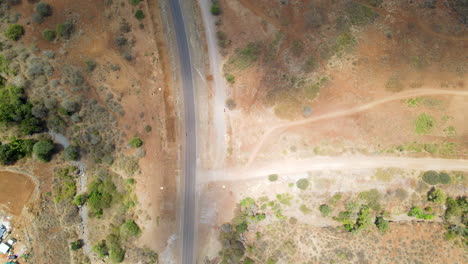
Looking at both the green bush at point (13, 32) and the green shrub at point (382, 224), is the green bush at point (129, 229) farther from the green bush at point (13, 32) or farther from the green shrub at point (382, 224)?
the green shrub at point (382, 224)

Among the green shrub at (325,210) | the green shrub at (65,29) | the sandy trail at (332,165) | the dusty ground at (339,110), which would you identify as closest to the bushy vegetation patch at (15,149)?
the green shrub at (65,29)

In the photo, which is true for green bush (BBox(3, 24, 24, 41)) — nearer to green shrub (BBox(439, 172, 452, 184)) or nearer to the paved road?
the paved road

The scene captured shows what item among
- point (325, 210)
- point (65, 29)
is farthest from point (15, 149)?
point (325, 210)

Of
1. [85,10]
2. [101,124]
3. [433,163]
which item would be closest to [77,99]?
[101,124]

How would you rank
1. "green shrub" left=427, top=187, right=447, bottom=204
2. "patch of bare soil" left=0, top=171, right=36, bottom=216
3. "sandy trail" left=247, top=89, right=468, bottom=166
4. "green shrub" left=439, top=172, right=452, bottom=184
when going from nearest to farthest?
"green shrub" left=427, top=187, right=447, bottom=204 < "green shrub" left=439, top=172, right=452, bottom=184 < "sandy trail" left=247, top=89, right=468, bottom=166 < "patch of bare soil" left=0, top=171, right=36, bottom=216

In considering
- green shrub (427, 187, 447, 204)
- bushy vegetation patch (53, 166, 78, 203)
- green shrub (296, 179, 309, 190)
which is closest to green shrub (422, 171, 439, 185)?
green shrub (427, 187, 447, 204)

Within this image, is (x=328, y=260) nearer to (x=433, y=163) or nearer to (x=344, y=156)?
(x=344, y=156)
